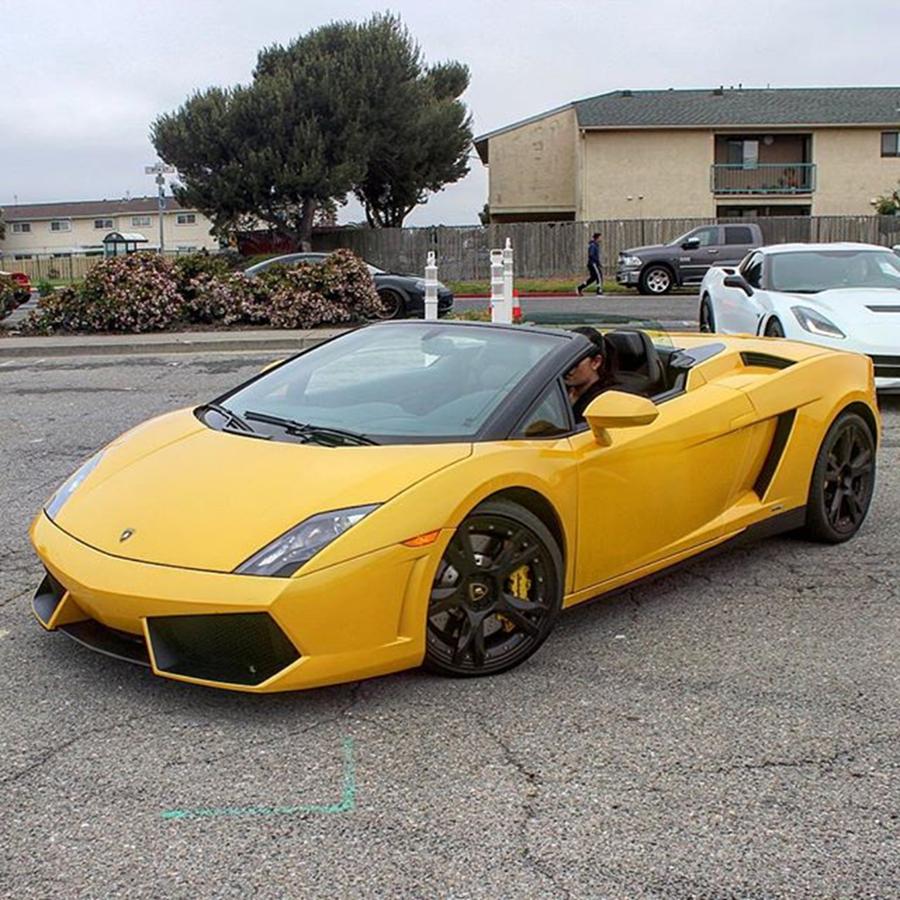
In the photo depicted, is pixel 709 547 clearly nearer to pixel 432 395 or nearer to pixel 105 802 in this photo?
pixel 432 395

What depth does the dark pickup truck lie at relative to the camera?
26.6m

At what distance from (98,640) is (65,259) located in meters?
52.7

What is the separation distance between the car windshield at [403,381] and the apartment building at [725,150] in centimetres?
3967

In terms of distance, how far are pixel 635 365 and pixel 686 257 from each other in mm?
22796

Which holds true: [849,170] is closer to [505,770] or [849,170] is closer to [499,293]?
[499,293]

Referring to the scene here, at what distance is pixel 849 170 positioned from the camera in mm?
44000

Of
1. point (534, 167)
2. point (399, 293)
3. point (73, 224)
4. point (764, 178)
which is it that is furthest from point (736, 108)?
point (73, 224)

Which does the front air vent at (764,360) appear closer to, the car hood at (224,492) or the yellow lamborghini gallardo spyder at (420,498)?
the yellow lamborghini gallardo spyder at (420,498)

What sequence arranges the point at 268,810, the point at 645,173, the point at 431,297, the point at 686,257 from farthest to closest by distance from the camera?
the point at 645,173
the point at 686,257
the point at 431,297
the point at 268,810

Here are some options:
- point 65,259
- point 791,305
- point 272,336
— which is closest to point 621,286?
point 272,336

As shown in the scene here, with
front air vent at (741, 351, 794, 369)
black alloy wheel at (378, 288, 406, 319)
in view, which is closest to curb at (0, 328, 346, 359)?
black alloy wheel at (378, 288, 406, 319)

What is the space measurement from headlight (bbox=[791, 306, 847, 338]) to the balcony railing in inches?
1438

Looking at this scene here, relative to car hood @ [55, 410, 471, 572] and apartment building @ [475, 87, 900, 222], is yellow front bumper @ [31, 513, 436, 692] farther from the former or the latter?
apartment building @ [475, 87, 900, 222]

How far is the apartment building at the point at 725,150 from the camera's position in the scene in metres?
43.2
